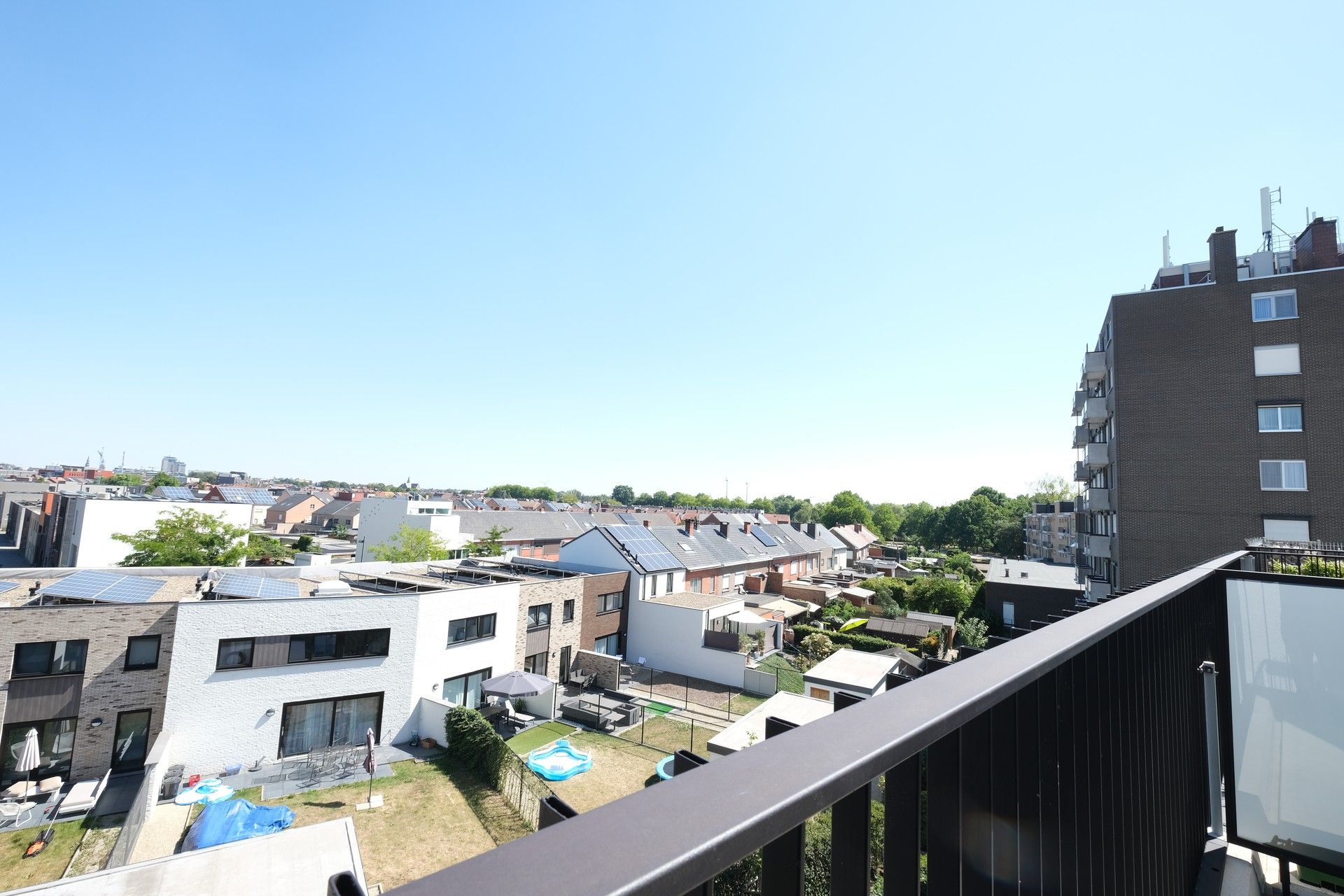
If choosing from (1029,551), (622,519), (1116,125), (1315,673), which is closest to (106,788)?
(1315,673)

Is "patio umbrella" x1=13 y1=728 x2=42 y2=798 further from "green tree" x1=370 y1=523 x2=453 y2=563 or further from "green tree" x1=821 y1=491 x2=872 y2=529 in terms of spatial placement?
"green tree" x1=821 y1=491 x2=872 y2=529

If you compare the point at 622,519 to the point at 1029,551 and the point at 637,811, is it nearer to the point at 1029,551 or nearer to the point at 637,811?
the point at 1029,551

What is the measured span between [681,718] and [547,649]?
5.82 meters

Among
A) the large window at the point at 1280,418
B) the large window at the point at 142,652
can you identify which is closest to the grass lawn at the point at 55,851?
the large window at the point at 142,652

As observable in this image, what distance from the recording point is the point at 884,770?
87cm

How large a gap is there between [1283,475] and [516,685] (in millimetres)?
27743

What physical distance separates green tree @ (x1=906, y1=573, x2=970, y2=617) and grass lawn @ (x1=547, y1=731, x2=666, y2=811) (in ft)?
68.6

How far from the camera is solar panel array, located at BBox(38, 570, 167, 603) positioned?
1480cm

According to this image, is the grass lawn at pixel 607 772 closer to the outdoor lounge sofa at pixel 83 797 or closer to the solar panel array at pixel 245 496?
the outdoor lounge sofa at pixel 83 797

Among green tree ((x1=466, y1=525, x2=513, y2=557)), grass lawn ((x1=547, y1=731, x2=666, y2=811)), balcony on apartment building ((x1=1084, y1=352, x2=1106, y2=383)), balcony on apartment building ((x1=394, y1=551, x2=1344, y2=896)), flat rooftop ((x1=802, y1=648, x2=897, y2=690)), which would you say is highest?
balcony on apartment building ((x1=1084, y1=352, x2=1106, y2=383))

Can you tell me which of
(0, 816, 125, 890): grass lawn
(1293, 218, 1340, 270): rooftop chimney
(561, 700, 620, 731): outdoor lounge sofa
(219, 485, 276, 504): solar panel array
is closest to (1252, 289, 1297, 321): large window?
(1293, 218, 1340, 270): rooftop chimney

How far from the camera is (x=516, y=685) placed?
18.6 metres

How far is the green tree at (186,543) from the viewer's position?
2483 cm

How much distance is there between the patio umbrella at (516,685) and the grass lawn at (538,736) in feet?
3.41
